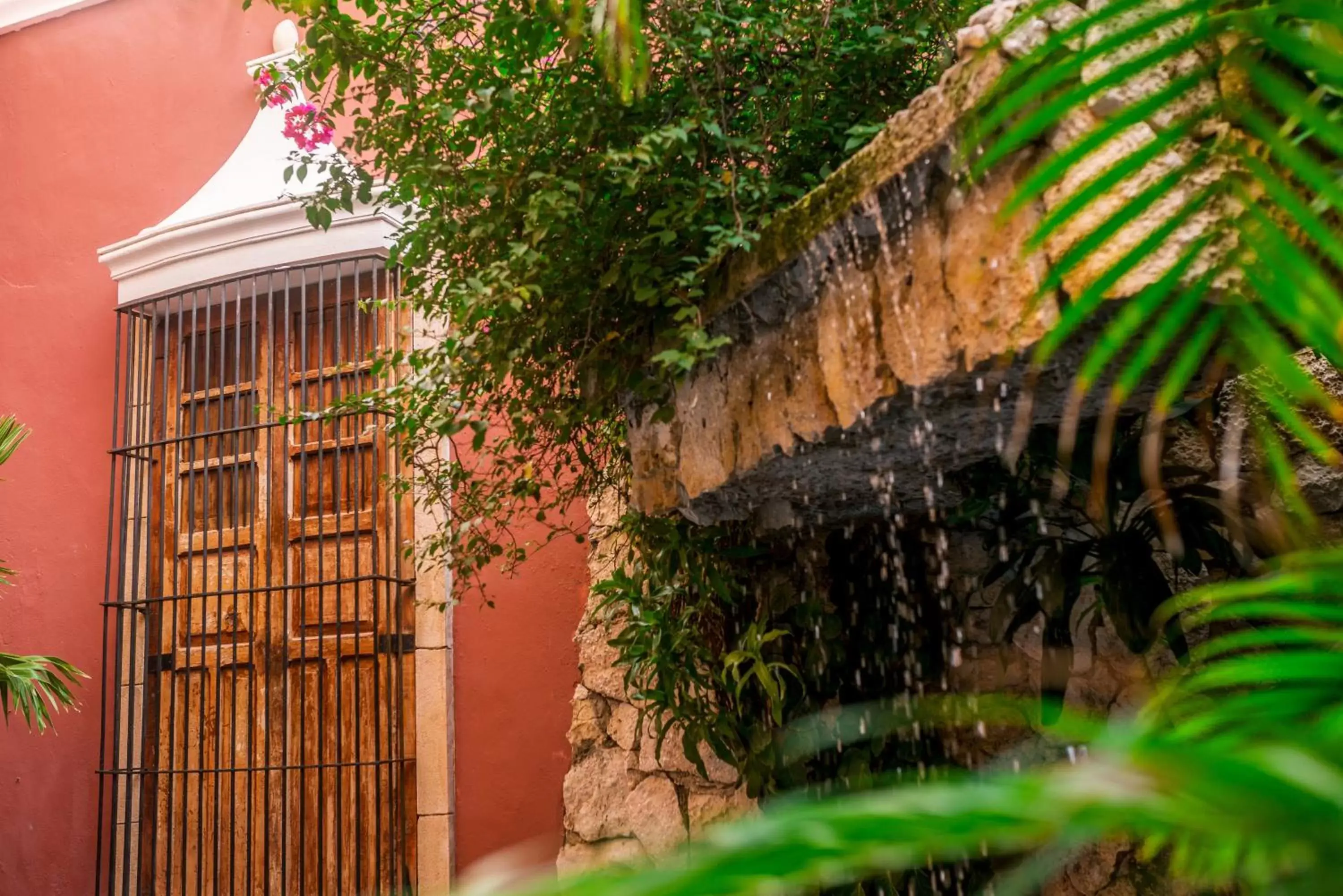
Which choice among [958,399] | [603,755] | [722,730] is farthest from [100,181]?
[958,399]

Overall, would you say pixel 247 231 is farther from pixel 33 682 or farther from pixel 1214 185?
pixel 1214 185

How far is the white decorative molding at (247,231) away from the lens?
15.0ft

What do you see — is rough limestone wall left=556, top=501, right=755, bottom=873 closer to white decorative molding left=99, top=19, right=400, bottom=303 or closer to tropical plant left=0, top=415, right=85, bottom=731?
white decorative molding left=99, top=19, right=400, bottom=303

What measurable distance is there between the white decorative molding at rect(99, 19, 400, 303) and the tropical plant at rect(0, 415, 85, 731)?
89cm

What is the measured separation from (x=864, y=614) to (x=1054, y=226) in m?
2.53

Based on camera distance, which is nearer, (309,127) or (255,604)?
(309,127)

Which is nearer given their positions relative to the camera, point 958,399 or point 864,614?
point 958,399

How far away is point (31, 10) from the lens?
18.6 feet

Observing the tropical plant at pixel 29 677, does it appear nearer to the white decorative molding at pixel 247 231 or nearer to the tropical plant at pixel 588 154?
the white decorative molding at pixel 247 231

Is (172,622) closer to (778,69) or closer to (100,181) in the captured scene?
(100,181)

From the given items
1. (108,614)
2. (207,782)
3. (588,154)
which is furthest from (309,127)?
(207,782)

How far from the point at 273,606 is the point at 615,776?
1.90 metres

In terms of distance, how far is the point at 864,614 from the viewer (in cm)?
308

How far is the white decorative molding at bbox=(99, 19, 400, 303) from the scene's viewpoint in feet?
15.0
